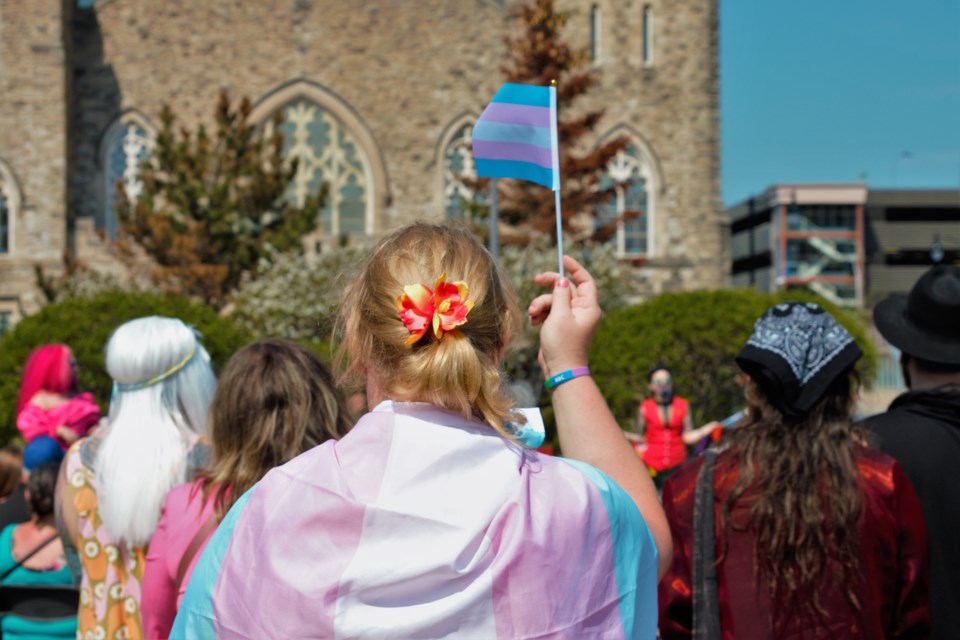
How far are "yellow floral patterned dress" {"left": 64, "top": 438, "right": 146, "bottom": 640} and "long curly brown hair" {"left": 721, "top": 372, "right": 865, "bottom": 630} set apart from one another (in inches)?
72.6

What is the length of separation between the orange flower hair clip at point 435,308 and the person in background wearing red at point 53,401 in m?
3.21

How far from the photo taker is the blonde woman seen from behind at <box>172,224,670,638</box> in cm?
167

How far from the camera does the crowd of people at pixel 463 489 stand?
1.69m

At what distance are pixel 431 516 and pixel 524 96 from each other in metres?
1.03

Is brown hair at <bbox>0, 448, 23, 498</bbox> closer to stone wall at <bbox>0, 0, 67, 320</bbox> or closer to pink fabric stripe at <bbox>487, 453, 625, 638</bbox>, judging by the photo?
pink fabric stripe at <bbox>487, 453, 625, 638</bbox>

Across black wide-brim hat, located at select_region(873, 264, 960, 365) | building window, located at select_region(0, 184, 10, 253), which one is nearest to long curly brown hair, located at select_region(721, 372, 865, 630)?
black wide-brim hat, located at select_region(873, 264, 960, 365)

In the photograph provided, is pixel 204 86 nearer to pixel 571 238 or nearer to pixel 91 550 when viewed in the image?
pixel 571 238

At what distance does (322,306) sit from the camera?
15727 millimetres

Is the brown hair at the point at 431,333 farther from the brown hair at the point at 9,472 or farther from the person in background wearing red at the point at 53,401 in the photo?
the brown hair at the point at 9,472

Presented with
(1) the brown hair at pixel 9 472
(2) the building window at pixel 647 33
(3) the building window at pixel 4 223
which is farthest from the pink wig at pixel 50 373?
(2) the building window at pixel 647 33

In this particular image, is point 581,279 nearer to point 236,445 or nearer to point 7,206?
point 236,445

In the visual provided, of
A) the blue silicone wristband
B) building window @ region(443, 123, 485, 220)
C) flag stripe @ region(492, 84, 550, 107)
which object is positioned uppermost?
building window @ region(443, 123, 485, 220)

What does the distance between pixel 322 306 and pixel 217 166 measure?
431 centimetres

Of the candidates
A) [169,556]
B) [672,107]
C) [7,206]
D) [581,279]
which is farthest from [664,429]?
[7,206]
